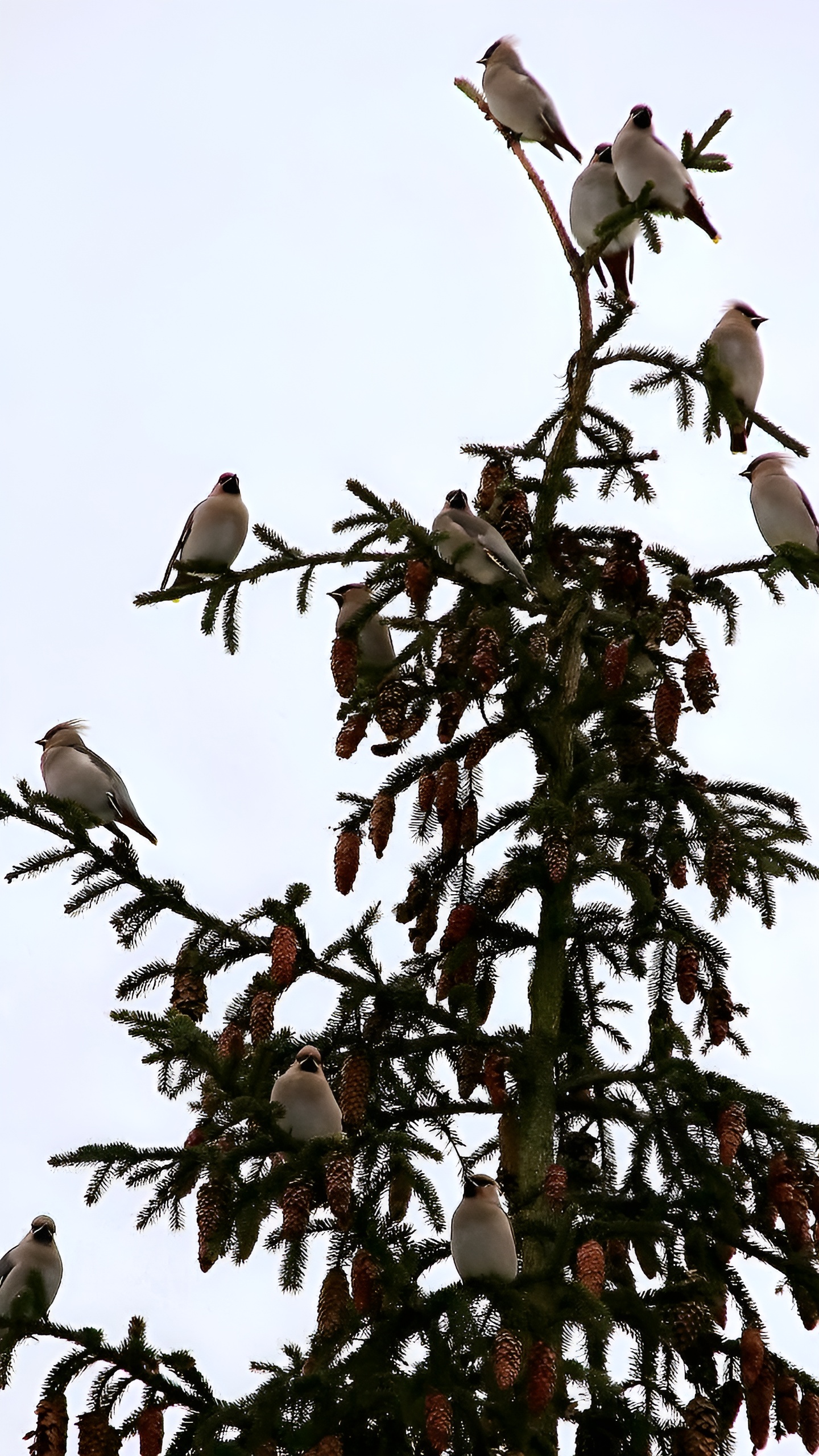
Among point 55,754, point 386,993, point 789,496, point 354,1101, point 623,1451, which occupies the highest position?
point 789,496

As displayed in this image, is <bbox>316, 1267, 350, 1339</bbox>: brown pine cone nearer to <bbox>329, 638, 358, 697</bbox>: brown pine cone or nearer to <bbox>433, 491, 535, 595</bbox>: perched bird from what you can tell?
<bbox>329, 638, 358, 697</bbox>: brown pine cone

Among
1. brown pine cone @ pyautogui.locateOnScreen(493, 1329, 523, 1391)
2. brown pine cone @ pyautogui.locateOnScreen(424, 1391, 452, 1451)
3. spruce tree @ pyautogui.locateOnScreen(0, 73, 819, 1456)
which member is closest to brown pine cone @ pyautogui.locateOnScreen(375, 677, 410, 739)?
spruce tree @ pyautogui.locateOnScreen(0, 73, 819, 1456)

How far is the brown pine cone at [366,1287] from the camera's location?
3.89 metres

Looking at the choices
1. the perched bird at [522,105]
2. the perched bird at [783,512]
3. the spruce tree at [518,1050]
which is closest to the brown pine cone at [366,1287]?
the spruce tree at [518,1050]

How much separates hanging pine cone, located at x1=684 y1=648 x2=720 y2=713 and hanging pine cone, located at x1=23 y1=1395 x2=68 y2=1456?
2.57 m

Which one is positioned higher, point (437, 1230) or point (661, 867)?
point (661, 867)

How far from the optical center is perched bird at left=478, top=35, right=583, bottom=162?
643 centimetres

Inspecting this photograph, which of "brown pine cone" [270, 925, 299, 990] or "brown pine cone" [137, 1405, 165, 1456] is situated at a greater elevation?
"brown pine cone" [270, 925, 299, 990]

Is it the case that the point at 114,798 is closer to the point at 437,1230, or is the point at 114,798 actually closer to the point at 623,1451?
the point at 437,1230

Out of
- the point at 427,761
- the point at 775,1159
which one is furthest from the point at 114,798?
the point at 775,1159

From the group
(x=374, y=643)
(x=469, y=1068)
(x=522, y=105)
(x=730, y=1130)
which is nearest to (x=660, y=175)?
(x=522, y=105)

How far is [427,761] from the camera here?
5.14 meters

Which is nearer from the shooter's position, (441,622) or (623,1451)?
(623,1451)

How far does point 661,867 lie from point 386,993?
3.69 ft
